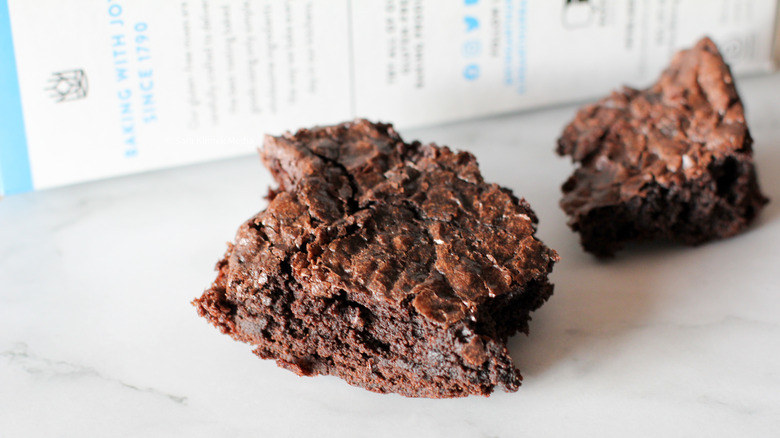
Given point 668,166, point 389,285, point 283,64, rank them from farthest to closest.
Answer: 1. point 283,64
2. point 668,166
3. point 389,285

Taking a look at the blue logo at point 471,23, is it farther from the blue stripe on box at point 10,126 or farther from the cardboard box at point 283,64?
the blue stripe on box at point 10,126

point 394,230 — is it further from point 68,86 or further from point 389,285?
point 68,86

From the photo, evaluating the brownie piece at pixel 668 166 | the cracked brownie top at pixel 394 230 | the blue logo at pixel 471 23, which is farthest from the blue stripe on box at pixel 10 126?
the brownie piece at pixel 668 166

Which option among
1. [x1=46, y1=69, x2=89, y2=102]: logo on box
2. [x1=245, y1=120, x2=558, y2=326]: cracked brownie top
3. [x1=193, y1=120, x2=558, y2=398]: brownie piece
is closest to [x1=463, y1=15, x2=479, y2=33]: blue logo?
[x1=245, y1=120, x2=558, y2=326]: cracked brownie top

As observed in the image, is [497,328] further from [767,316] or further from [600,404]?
[767,316]

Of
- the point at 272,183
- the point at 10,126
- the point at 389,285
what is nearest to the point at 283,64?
the point at 272,183

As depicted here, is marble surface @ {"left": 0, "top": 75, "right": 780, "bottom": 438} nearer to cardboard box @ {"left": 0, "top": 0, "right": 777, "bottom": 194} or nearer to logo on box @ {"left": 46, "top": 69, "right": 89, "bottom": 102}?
cardboard box @ {"left": 0, "top": 0, "right": 777, "bottom": 194}

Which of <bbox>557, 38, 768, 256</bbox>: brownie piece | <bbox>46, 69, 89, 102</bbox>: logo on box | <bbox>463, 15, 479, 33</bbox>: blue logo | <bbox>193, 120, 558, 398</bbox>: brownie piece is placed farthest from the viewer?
<bbox>463, 15, 479, 33</bbox>: blue logo
